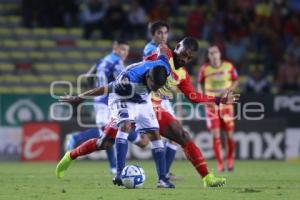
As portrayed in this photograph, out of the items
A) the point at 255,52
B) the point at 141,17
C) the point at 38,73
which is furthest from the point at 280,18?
the point at 38,73

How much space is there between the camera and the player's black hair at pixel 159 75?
1152 cm

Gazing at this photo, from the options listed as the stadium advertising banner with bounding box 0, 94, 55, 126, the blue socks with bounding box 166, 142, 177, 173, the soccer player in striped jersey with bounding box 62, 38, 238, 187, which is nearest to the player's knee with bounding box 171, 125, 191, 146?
the soccer player in striped jersey with bounding box 62, 38, 238, 187

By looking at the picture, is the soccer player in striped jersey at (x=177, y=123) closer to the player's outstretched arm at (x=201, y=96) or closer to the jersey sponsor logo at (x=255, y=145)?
the player's outstretched arm at (x=201, y=96)

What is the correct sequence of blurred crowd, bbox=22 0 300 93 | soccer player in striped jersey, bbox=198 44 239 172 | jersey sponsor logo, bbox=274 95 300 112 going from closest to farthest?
1. soccer player in striped jersey, bbox=198 44 239 172
2. jersey sponsor logo, bbox=274 95 300 112
3. blurred crowd, bbox=22 0 300 93

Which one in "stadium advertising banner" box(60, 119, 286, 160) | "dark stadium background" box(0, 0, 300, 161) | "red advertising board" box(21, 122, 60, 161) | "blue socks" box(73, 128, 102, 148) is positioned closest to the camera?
"blue socks" box(73, 128, 102, 148)

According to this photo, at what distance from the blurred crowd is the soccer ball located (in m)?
12.4

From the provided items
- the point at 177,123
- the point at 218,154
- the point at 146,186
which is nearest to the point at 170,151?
A: the point at 146,186

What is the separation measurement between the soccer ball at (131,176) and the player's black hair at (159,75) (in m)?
1.21

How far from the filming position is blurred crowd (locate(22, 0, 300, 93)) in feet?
80.4

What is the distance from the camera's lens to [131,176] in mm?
11922

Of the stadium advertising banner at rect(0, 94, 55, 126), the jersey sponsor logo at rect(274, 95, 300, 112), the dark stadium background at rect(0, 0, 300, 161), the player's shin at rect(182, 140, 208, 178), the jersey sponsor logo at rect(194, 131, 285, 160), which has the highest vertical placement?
the dark stadium background at rect(0, 0, 300, 161)

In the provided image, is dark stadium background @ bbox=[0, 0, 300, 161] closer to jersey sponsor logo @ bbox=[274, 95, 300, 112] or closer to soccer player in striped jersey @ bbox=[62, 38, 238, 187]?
jersey sponsor logo @ bbox=[274, 95, 300, 112]

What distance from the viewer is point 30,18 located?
25203mm

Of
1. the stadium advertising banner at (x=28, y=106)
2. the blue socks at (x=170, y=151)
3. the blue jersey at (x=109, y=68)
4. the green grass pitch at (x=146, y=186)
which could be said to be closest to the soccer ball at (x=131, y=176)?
the green grass pitch at (x=146, y=186)
